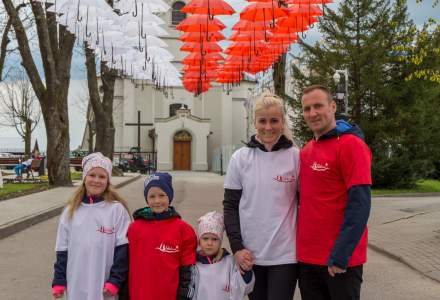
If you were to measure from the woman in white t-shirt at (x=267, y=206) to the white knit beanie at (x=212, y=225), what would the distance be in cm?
19

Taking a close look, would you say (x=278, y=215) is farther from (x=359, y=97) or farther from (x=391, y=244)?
(x=359, y=97)

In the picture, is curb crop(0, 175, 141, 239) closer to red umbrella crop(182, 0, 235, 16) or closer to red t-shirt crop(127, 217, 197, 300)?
red umbrella crop(182, 0, 235, 16)

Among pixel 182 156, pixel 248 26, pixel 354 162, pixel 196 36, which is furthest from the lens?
pixel 182 156

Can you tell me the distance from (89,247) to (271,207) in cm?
129

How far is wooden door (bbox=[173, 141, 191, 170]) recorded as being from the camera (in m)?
51.5

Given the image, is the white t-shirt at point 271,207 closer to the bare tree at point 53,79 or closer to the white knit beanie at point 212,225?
the white knit beanie at point 212,225

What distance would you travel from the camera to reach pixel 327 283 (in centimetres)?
342

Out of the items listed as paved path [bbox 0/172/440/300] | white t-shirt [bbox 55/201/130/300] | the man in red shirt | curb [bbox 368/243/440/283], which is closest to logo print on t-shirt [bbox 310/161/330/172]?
the man in red shirt

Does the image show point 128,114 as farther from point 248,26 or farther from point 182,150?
point 248,26

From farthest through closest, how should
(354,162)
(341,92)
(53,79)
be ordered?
(341,92) → (53,79) → (354,162)

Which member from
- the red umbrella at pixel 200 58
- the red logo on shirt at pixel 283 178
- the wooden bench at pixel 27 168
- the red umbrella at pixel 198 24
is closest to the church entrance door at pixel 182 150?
the wooden bench at pixel 27 168

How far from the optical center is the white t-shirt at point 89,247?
3717mm

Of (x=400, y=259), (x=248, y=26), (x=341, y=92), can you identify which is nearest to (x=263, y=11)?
(x=248, y=26)

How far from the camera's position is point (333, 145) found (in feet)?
11.1
